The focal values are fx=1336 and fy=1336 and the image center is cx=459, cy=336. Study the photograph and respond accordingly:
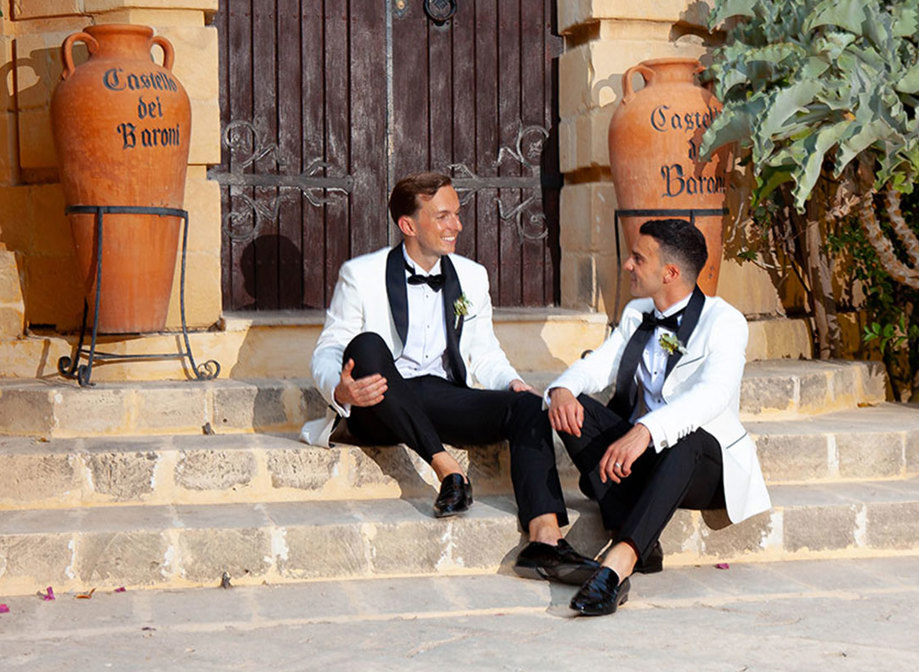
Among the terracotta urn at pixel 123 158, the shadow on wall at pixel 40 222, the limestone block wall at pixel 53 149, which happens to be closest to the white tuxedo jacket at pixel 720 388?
the terracotta urn at pixel 123 158

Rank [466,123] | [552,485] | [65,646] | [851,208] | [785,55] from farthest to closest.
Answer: [466,123] < [851,208] < [785,55] < [552,485] < [65,646]

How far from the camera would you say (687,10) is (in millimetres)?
6145

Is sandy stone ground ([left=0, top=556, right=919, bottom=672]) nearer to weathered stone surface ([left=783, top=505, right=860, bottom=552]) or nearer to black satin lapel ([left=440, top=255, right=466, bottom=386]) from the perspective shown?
weathered stone surface ([left=783, top=505, right=860, bottom=552])

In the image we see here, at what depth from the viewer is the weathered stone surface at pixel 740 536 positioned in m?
4.37

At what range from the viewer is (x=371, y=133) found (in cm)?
630

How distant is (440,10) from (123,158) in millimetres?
1905

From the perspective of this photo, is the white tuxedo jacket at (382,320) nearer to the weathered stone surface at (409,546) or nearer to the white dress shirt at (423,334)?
the white dress shirt at (423,334)

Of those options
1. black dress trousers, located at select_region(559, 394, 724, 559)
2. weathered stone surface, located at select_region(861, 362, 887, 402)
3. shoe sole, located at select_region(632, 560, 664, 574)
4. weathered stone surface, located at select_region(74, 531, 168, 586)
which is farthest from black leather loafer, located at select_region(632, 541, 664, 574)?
weathered stone surface, located at select_region(861, 362, 887, 402)

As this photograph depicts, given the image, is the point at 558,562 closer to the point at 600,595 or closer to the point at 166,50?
the point at 600,595

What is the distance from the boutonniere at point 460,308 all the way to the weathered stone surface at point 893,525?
1.50 metres

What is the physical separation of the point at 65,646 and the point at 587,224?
348cm

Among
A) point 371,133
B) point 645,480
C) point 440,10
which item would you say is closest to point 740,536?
point 645,480

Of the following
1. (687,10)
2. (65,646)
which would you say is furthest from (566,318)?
(65,646)

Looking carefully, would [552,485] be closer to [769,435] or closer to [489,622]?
[489,622]
